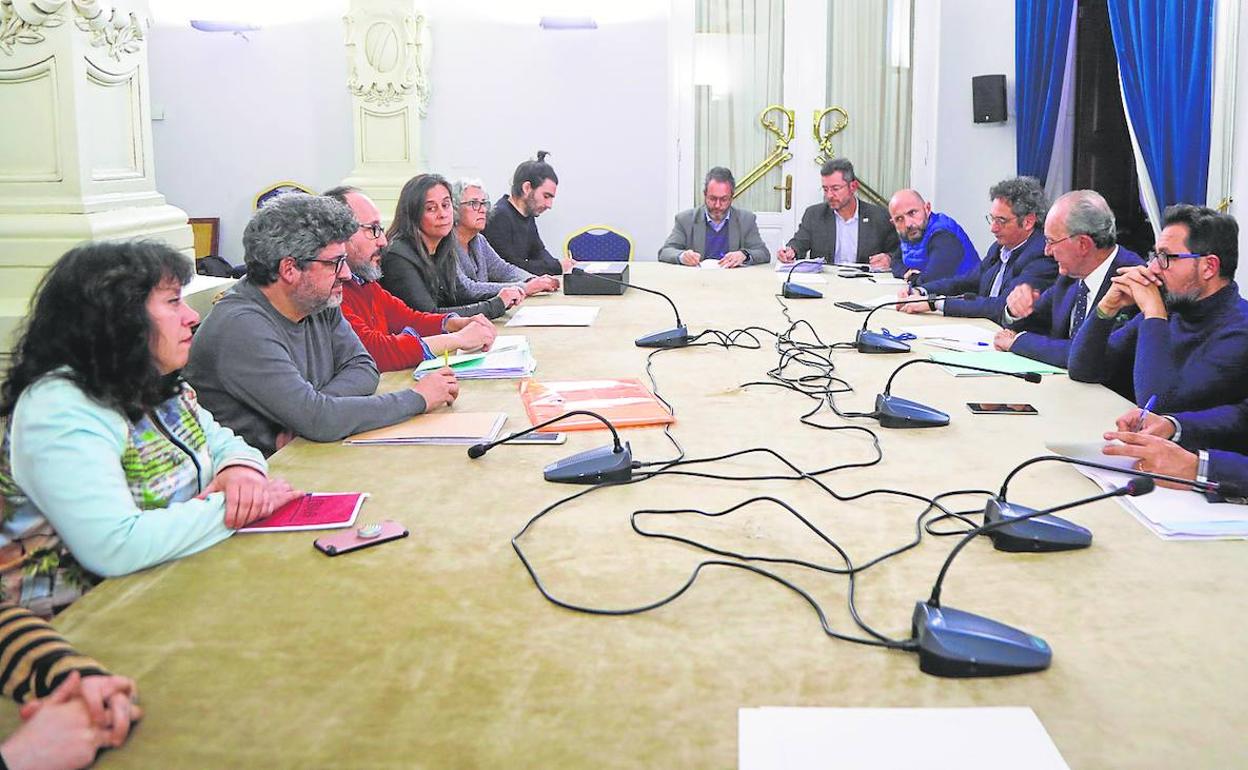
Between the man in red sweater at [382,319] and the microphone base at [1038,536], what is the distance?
1713mm

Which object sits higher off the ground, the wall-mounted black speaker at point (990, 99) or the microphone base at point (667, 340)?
the wall-mounted black speaker at point (990, 99)

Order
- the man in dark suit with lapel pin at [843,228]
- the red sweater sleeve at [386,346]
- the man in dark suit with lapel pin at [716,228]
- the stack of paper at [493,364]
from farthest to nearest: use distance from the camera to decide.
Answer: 1. the man in dark suit with lapel pin at [716,228]
2. the man in dark suit with lapel pin at [843,228]
3. the red sweater sleeve at [386,346]
4. the stack of paper at [493,364]

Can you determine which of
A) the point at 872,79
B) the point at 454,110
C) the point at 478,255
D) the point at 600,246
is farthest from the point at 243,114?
the point at 872,79

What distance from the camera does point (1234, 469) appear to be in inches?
71.1

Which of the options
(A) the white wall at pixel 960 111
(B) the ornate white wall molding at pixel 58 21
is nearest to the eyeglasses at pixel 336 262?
(B) the ornate white wall molding at pixel 58 21

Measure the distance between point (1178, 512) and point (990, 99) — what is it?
4.97 metres

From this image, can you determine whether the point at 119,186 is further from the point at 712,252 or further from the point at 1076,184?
the point at 1076,184

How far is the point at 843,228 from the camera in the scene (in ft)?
19.7

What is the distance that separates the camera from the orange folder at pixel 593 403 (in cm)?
222

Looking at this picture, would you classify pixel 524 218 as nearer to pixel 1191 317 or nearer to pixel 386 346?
pixel 386 346

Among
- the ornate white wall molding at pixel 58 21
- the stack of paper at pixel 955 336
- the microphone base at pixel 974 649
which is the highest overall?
the ornate white wall molding at pixel 58 21

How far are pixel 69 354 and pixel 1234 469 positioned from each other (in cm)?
179

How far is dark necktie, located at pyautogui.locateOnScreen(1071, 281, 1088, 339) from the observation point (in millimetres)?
3225

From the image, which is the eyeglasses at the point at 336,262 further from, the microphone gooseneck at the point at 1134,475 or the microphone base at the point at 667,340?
the microphone gooseneck at the point at 1134,475
